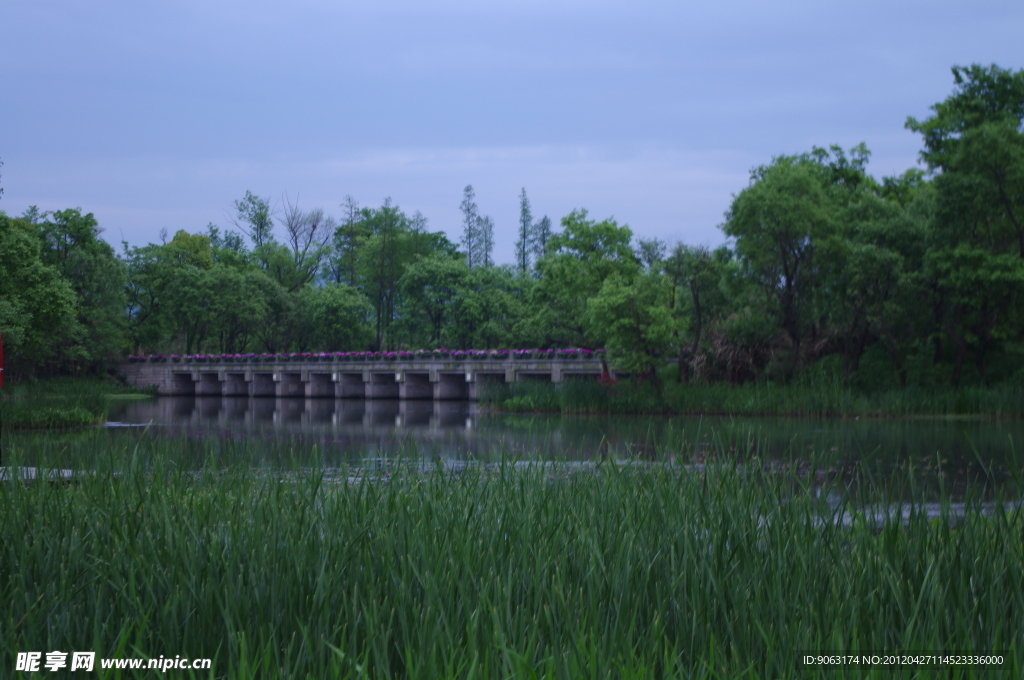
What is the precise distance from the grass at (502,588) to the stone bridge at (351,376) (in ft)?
129

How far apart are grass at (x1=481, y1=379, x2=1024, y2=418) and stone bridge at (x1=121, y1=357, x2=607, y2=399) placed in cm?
1446

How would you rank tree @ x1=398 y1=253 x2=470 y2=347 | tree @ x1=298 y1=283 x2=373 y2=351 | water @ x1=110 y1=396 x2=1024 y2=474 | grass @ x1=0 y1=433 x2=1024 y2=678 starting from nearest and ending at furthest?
grass @ x1=0 y1=433 x2=1024 y2=678 < water @ x1=110 y1=396 x2=1024 y2=474 < tree @ x1=398 y1=253 x2=470 y2=347 < tree @ x1=298 y1=283 x2=373 y2=351

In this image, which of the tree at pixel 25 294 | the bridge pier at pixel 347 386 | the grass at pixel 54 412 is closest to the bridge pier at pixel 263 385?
the bridge pier at pixel 347 386

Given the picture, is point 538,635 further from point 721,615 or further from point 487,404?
point 487,404

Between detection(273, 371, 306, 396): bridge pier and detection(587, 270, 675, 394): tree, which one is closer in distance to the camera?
detection(587, 270, 675, 394): tree

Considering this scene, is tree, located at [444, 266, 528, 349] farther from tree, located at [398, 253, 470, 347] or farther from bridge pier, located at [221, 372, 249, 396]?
bridge pier, located at [221, 372, 249, 396]

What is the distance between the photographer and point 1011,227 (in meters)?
25.9

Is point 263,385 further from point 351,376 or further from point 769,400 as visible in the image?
point 769,400

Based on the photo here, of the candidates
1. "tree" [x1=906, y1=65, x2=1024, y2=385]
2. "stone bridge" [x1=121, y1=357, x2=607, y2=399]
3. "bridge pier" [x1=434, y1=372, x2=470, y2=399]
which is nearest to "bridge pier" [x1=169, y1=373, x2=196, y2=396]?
"stone bridge" [x1=121, y1=357, x2=607, y2=399]

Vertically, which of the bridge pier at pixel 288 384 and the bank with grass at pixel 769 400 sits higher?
the bank with grass at pixel 769 400

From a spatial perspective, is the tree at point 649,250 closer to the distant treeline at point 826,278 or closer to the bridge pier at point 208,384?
the distant treeline at point 826,278

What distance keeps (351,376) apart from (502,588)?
177ft

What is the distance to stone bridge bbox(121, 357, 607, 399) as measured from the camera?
46781 millimetres

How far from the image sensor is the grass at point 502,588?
2.99 m
